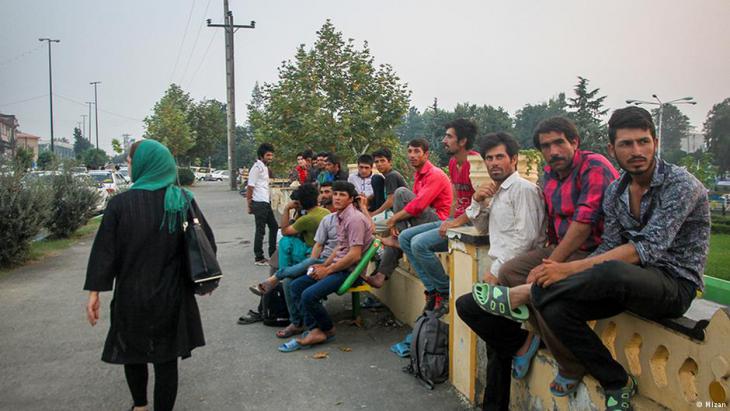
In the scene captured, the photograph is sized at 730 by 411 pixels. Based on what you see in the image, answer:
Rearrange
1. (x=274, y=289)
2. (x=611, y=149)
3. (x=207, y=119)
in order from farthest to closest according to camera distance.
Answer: (x=207, y=119) < (x=274, y=289) < (x=611, y=149)

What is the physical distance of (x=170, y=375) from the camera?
12.0 ft

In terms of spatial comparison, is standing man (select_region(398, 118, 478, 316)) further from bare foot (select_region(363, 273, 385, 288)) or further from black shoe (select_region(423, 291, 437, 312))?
bare foot (select_region(363, 273, 385, 288))

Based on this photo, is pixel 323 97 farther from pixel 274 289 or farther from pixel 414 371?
pixel 414 371

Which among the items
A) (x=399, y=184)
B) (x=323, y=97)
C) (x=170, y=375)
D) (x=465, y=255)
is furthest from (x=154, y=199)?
(x=323, y=97)

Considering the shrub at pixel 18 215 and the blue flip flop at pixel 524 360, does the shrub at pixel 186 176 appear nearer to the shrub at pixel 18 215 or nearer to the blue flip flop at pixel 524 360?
the shrub at pixel 18 215

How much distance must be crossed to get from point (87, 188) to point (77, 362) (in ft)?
34.3

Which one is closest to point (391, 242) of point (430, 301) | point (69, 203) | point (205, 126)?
point (430, 301)

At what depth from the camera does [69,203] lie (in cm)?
1388

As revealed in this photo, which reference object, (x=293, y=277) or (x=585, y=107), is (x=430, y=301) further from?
(x=585, y=107)

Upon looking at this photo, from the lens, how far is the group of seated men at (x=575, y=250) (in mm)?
2520

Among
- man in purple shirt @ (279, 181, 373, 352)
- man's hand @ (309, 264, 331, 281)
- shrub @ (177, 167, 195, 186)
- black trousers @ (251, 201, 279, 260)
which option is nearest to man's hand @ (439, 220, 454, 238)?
man in purple shirt @ (279, 181, 373, 352)

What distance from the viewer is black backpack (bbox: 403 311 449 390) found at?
4379 mm

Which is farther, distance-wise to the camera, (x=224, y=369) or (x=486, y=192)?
(x=224, y=369)

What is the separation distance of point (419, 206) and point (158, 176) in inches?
115
